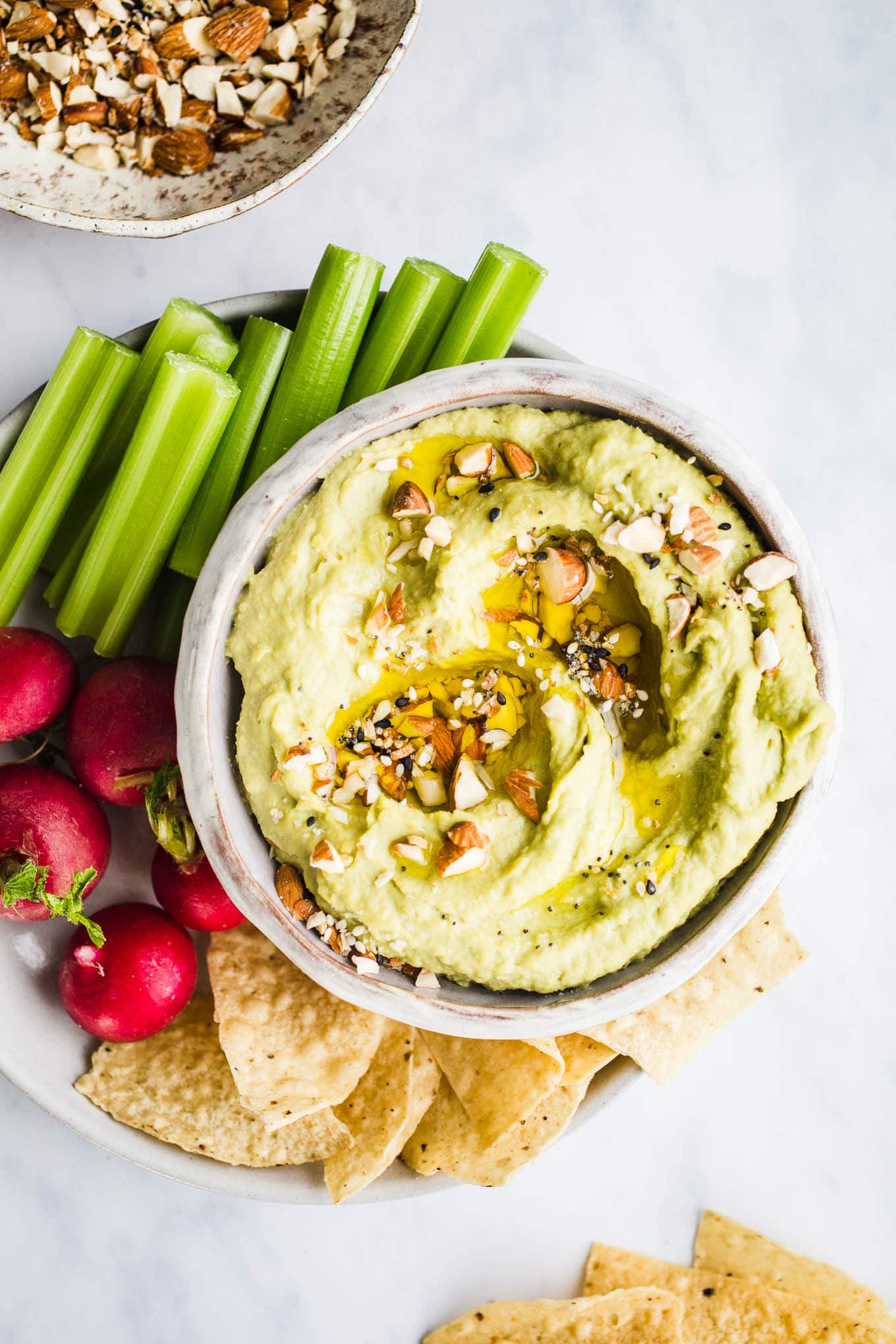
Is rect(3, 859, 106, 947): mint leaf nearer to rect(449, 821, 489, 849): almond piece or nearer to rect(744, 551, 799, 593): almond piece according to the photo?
rect(449, 821, 489, 849): almond piece

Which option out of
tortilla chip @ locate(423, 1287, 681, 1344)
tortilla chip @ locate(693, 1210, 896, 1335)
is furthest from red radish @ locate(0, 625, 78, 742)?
tortilla chip @ locate(693, 1210, 896, 1335)

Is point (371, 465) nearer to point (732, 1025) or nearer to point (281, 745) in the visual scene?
point (281, 745)

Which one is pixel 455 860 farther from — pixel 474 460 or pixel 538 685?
pixel 474 460

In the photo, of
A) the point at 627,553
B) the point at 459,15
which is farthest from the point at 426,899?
the point at 459,15

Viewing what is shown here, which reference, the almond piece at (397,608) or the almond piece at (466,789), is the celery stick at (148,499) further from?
the almond piece at (466,789)

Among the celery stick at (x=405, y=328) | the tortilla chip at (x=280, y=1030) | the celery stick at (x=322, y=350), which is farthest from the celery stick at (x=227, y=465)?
the tortilla chip at (x=280, y=1030)
